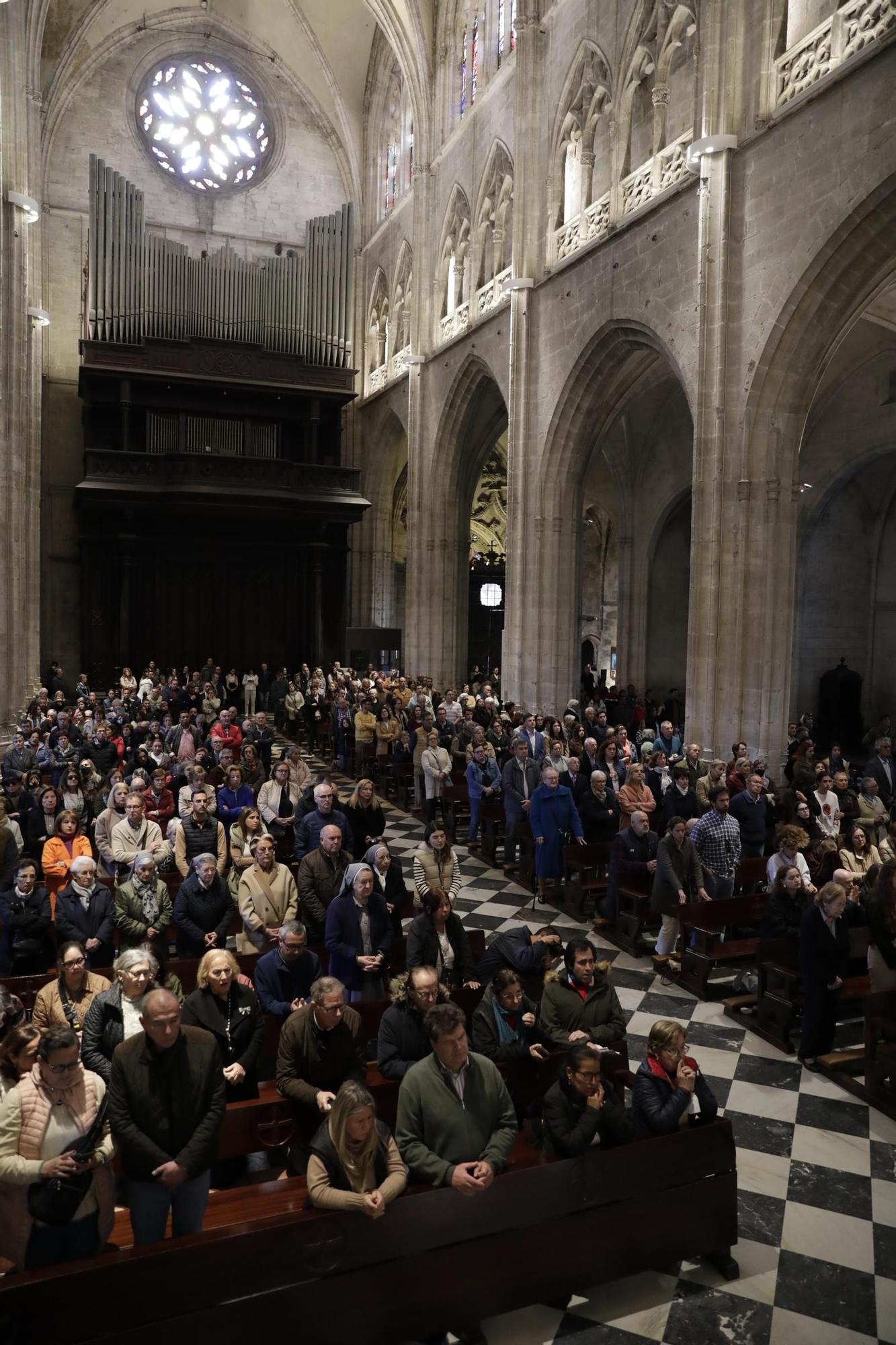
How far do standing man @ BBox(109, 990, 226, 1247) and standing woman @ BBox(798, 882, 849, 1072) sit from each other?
13.3 ft

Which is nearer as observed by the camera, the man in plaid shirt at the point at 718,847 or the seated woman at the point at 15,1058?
the seated woman at the point at 15,1058

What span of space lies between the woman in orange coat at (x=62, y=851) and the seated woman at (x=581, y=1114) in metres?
4.63

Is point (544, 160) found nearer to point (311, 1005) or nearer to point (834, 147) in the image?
point (834, 147)

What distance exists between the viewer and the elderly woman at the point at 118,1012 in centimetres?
452

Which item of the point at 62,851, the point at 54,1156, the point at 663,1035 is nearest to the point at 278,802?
the point at 62,851

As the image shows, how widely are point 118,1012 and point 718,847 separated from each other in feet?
17.8

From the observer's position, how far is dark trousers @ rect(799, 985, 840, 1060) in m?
6.30

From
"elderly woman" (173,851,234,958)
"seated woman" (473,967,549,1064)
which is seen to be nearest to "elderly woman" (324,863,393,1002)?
"elderly woman" (173,851,234,958)

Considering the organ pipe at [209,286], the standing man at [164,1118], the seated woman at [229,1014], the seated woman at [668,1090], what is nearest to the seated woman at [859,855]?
the seated woman at [668,1090]

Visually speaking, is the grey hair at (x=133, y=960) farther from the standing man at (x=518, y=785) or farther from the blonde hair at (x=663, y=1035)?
the standing man at (x=518, y=785)

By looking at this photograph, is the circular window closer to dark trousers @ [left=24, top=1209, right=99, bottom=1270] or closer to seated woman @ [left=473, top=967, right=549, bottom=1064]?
seated woman @ [left=473, top=967, right=549, bottom=1064]

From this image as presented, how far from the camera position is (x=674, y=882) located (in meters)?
7.85

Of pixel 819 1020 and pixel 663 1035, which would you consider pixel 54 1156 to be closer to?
pixel 663 1035

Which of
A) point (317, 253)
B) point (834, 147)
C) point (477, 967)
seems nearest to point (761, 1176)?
point (477, 967)
